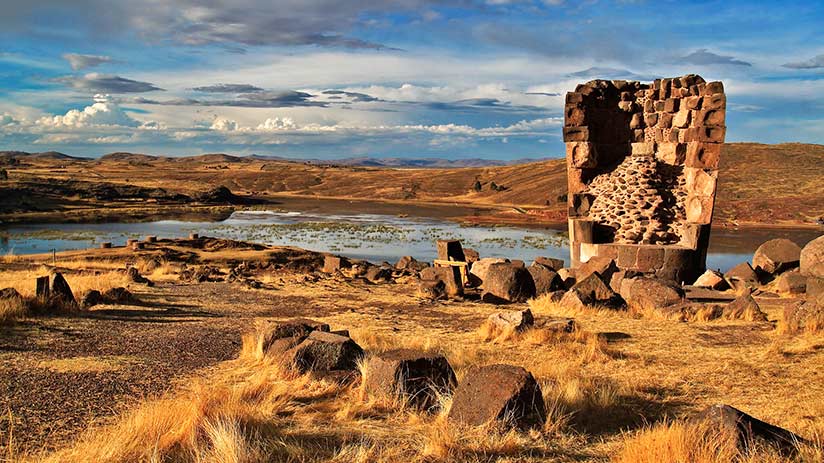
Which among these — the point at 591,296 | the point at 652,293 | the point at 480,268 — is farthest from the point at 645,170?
the point at 591,296

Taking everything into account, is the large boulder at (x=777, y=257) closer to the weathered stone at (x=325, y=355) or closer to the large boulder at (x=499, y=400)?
the weathered stone at (x=325, y=355)

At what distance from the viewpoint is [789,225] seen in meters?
42.5

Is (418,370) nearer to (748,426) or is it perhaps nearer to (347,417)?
(347,417)

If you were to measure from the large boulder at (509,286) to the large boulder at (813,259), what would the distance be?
6.54 m

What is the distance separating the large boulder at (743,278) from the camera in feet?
54.8

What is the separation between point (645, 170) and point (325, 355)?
42.6 feet

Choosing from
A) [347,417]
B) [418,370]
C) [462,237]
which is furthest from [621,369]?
[462,237]

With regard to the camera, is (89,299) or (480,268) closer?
(89,299)

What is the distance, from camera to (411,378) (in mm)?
7004

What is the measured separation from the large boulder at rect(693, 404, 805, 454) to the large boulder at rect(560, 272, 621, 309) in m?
7.99

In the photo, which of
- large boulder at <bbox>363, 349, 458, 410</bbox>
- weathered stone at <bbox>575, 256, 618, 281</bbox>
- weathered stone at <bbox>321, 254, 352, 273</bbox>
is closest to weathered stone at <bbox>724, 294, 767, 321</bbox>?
weathered stone at <bbox>575, 256, 618, 281</bbox>

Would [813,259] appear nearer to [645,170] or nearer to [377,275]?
[645,170]

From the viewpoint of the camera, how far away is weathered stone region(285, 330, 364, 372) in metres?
8.02

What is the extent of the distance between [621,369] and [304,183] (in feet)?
329
